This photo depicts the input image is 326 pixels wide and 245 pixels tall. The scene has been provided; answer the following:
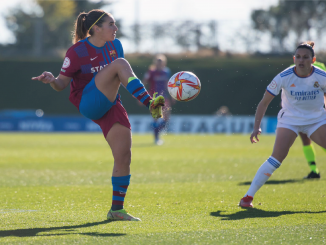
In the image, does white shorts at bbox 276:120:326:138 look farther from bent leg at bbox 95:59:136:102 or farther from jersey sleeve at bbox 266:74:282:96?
bent leg at bbox 95:59:136:102

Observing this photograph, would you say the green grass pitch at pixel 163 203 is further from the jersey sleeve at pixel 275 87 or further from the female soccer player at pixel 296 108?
the jersey sleeve at pixel 275 87

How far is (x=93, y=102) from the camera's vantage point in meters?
4.82

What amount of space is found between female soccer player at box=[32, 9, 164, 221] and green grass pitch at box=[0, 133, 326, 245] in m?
0.51

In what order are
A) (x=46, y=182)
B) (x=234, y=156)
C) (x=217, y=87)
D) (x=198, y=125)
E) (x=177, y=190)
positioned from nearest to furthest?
(x=177, y=190), (x=46, y=182), (x=234, y=156), (x=198, y=125), (x=217, y=87)

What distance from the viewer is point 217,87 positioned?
2997 cm

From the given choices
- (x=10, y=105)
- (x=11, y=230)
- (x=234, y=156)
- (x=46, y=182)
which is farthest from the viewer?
(x=10, y=105)

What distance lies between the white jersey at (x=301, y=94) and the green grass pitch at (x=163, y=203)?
0.99 meters

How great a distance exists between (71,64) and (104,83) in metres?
0.45

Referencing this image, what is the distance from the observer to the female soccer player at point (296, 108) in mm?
5586

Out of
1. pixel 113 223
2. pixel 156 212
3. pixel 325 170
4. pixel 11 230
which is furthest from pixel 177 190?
pixel 325 170

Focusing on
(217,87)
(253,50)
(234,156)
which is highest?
(253,50)

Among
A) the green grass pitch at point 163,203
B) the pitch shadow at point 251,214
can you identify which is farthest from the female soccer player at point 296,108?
the green grass pitch at point 163,203

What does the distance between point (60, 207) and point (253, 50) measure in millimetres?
24348

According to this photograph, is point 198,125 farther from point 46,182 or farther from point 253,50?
point 46,182
